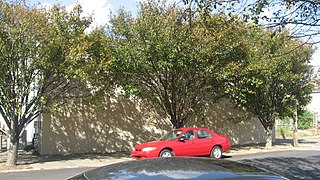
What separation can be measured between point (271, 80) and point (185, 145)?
28.2 ft

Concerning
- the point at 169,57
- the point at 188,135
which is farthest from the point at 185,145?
the point at 169,57

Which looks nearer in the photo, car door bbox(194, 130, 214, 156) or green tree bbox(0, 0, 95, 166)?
green tree bbox(0, 0, 95, 166)

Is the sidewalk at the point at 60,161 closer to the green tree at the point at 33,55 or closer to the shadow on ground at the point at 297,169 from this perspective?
the green tree at the point at 33,55

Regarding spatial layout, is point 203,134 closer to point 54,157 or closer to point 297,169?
point 297,169

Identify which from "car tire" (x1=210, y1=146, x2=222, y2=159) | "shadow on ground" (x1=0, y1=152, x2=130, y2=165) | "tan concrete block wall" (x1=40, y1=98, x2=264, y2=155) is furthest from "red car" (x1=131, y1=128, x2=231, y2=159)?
"tan concrete block wall" (x1=40, y1=98, x2=264, y2=155)

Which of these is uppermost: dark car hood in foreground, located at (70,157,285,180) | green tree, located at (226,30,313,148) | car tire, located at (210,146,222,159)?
green tree, located at (226,30,313,148)

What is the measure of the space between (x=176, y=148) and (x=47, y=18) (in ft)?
24.6

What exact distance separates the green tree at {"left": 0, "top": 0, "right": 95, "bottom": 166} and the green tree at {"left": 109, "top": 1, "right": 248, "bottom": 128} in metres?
2.42

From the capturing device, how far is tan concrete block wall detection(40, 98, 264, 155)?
18.8 meters

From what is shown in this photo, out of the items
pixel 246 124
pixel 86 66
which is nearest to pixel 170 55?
pixel 86 66

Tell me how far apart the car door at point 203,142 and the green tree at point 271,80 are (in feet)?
11.2

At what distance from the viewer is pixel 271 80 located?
21.3m

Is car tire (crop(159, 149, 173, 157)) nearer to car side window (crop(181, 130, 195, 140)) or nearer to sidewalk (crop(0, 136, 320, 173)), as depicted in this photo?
car side window (crop(181, 130, 195, 140))

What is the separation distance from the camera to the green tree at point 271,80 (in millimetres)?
18781
